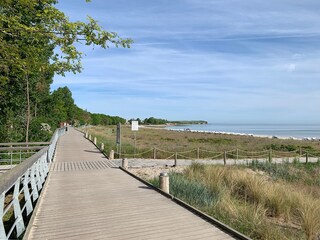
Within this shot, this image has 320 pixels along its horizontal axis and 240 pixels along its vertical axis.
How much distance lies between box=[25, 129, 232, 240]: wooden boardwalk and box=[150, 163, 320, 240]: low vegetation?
3.00 ft

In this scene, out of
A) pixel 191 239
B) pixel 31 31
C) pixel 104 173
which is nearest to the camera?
pixel 191 239

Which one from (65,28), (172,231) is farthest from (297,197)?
(65,28)

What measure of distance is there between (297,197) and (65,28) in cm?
777

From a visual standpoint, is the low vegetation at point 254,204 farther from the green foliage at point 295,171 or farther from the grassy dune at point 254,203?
the green foliage at point 295,171

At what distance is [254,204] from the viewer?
29.3 feet

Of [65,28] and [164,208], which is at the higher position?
[65,28]

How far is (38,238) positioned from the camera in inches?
213

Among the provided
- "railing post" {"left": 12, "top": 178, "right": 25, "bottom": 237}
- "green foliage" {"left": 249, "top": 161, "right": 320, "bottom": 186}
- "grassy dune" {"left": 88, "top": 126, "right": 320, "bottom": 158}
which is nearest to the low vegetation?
"green foliage" {"left": 249, "top": 161, "right": 320, "bottom": 186}

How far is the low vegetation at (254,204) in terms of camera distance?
6.76 meters

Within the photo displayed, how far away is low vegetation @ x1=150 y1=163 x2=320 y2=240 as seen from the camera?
6.76 metres


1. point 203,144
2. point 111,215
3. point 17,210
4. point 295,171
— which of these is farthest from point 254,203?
point 203,144

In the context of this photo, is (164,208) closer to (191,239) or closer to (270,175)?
(191,239)

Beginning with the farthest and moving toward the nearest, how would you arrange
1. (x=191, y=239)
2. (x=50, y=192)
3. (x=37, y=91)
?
1. (x=37, y=91)
2. (x=50, y=192)
3. (x=191, y=239)

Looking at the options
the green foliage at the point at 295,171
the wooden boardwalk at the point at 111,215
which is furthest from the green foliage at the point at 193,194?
the green foliage at the point at 295,171
